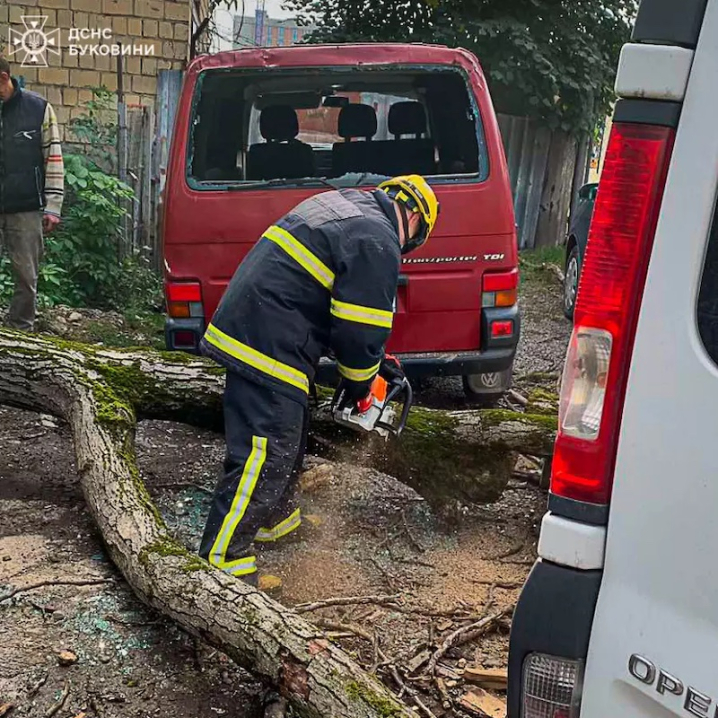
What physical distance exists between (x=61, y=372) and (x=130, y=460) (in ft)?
2.28

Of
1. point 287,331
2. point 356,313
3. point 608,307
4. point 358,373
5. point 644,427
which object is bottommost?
point 358,373

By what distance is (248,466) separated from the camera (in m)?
3.31

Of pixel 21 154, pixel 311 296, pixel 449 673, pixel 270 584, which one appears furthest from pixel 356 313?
pixel 21 154

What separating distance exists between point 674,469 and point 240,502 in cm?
221

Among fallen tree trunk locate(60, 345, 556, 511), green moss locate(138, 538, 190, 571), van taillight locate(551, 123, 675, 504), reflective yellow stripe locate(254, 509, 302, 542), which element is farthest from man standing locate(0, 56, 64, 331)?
van taillight locate(551, 123, 675, 504)

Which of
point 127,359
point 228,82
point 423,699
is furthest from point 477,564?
point 228,82

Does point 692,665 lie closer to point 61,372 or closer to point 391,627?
point 391,627

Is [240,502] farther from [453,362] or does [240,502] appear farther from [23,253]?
[23,253]

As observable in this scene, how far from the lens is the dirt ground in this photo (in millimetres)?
2809

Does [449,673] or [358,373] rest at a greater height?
[358,373]

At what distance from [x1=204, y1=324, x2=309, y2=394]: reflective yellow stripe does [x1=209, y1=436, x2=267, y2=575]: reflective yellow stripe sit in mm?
238

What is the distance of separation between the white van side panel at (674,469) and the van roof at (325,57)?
3625 millimetres

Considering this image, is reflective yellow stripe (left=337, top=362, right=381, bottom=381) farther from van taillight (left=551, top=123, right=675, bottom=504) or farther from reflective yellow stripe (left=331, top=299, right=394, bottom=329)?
van taillight (left=551, top=123, right=675, bottom=504)

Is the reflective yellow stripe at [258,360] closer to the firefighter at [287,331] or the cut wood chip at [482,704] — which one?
the firefighter at [287,331]
